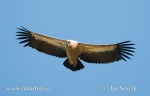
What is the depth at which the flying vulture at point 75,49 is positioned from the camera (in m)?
17.6

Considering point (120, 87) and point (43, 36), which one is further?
point (43, 36)

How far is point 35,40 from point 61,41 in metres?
1.04

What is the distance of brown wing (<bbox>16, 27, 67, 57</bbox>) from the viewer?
18.3m

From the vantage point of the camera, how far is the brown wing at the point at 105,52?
57.6 ft

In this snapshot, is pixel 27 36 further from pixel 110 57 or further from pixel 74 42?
pixel 110 57

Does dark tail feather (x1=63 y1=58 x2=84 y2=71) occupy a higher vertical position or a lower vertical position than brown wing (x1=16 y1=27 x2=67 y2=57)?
lower

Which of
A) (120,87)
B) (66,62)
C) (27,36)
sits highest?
(27,36)

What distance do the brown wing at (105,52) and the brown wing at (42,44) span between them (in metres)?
0.91

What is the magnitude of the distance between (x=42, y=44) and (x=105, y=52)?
2.41 m

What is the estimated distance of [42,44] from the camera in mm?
18344

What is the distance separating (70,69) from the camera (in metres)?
17.7

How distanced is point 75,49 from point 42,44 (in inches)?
58.3

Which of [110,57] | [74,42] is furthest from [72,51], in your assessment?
[110,57]

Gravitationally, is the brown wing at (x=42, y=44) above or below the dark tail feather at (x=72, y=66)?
above
